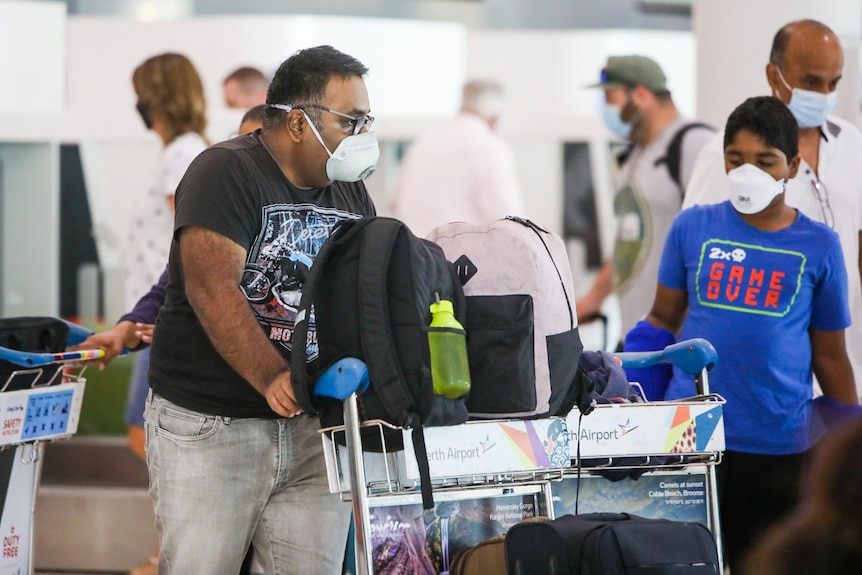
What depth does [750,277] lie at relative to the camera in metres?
3.42

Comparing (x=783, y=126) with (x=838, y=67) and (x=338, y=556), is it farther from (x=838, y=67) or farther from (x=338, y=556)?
(x=338, y=556)

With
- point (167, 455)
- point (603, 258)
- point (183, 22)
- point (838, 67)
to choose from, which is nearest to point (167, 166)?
point (167, 455)

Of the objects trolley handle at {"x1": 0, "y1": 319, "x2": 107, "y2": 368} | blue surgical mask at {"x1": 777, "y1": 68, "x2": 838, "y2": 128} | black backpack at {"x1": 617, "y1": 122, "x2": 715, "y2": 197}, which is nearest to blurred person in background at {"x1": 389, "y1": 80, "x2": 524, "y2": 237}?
black backpack at {"x1": 617, "y1": 122, "x2": 715, "y2": 197}

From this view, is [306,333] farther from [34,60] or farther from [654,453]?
[34,60]

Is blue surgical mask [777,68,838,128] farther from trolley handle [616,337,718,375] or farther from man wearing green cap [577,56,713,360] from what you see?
trolley handle [616,337,718,375]

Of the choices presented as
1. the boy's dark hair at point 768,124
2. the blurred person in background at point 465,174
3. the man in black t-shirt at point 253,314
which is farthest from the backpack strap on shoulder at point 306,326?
the blurred person in background at point 465,174

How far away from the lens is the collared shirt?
12.9 ft

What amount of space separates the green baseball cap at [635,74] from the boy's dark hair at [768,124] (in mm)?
1547

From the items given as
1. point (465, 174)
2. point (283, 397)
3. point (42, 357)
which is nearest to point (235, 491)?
point (283, 397)

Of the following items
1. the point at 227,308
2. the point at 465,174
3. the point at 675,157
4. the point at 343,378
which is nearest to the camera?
the point at 343,378

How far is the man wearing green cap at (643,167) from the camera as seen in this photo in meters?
4.75

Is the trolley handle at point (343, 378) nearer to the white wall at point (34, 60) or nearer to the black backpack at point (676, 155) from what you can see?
the black backpack at point (676, 155)

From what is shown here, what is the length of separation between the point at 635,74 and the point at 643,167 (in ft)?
1.64

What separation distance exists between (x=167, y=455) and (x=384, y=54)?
4.82 meters
